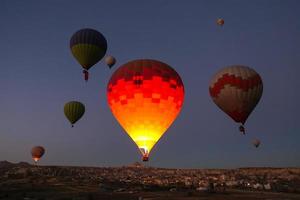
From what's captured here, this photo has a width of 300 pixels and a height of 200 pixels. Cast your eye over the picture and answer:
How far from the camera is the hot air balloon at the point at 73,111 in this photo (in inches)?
2302

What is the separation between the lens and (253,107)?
39875 mm

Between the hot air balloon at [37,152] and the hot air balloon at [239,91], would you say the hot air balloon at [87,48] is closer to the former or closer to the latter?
the hot air balloon at [239,91]

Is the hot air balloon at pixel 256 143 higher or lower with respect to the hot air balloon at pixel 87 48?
lower

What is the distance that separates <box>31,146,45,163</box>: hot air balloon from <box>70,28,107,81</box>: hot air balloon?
178 feet

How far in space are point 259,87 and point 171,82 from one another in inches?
530

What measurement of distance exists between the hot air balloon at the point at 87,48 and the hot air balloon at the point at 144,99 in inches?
549

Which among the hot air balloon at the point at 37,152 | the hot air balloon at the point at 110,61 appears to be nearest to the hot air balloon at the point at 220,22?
the hot air balloon at the point at 110,61

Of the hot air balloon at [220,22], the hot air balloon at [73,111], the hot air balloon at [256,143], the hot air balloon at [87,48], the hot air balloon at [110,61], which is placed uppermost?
the hot air balloon at [220,22]

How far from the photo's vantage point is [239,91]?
38.7 m

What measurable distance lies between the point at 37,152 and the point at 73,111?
39286 millimetres

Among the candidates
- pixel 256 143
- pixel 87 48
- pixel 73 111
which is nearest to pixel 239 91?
pixel 87 48

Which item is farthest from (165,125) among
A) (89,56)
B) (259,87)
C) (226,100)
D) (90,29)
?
(90,29)

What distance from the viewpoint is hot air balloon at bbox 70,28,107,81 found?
44062 mm

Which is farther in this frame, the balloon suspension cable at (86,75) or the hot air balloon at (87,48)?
the hot air balloon at (87,48)
